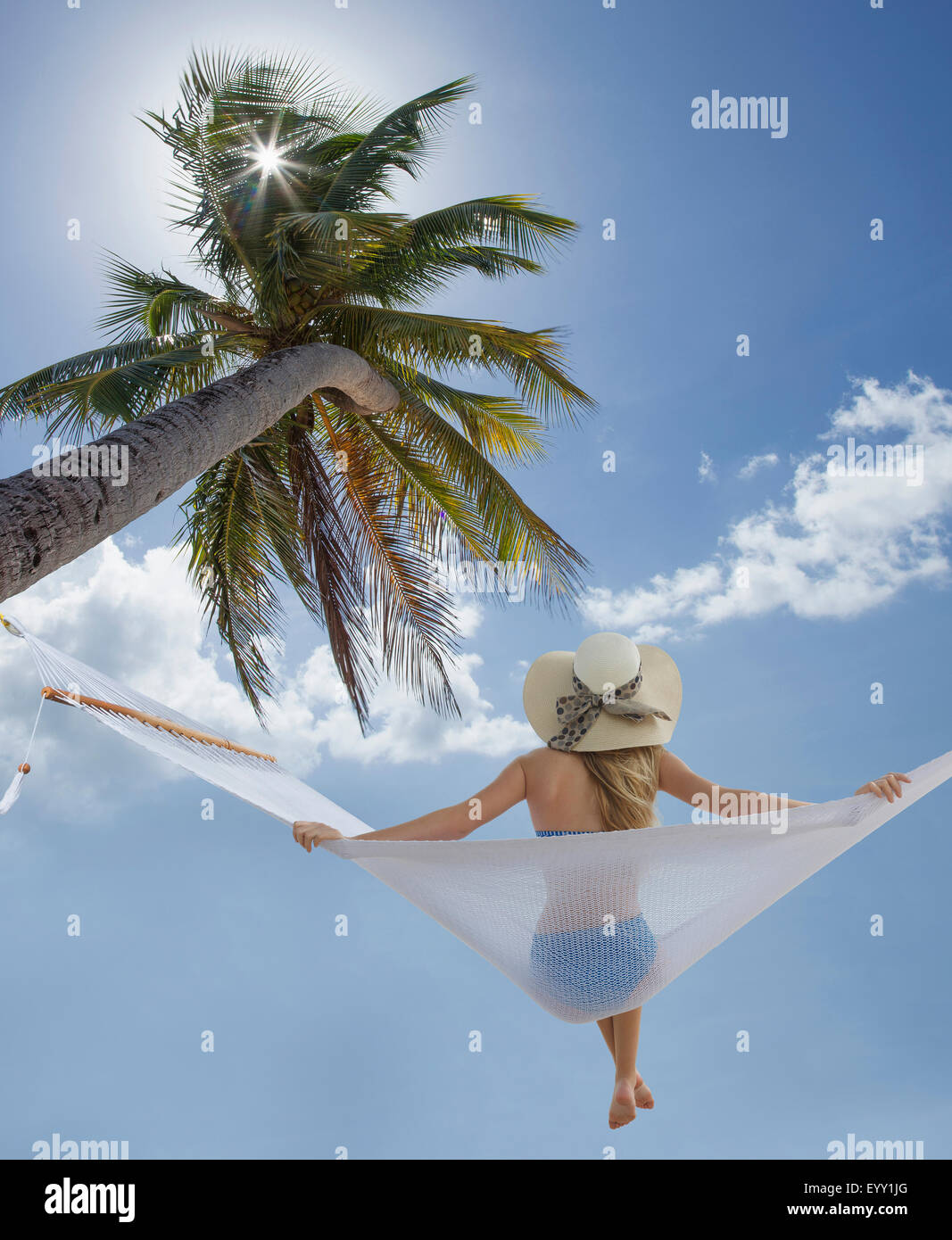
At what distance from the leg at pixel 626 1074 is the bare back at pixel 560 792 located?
Answer: 457mm

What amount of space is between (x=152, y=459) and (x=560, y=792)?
→ 1764mm

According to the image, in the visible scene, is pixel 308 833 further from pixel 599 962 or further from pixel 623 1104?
pixel 623 1104

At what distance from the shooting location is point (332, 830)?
79.8 inches

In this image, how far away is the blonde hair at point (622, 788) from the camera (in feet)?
6.70

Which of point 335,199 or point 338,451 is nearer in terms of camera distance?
point 335,199

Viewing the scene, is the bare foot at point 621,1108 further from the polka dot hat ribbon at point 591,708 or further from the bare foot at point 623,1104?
the polka dot hat ribbon at point 591,708

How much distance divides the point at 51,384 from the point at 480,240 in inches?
90.8

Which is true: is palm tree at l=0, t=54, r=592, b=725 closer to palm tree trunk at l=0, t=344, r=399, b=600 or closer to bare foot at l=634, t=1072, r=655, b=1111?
palm tree trunk at l=0, t=344, r=399, b=600

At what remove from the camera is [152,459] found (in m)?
2.87

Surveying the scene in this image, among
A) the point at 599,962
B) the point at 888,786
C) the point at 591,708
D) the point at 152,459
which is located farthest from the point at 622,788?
the point at 152,459

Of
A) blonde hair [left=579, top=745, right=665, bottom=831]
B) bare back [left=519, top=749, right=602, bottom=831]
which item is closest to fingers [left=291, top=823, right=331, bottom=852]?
bare back [left=519, top=749, right=602, bottom=831]

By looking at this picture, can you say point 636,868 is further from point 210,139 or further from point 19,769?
point 210,139

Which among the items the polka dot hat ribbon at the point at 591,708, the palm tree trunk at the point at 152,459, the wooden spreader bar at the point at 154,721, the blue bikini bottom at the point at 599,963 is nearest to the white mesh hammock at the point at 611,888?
the blue bikini bottom at the point at 599,963
